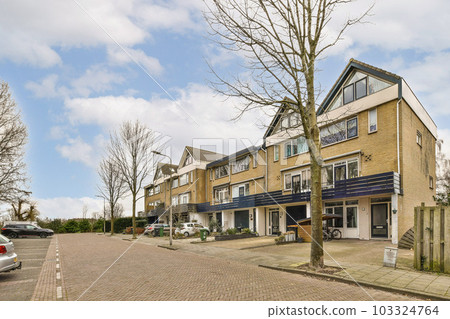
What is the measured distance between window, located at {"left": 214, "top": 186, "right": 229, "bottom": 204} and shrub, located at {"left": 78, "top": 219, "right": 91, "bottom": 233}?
33886mm

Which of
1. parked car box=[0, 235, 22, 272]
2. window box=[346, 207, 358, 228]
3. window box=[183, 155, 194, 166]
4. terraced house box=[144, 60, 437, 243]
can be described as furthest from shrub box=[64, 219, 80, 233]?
parked car box=[0, 235, 22, 272]

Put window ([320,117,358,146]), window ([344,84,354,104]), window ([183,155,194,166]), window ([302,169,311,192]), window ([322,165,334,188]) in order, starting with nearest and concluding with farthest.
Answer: window ([320,117,358,146]) < window ([344,84,354,104]) < window ([322,165,334,188]) < window ([302,169,311,192]) < window ([183,155,194,166])

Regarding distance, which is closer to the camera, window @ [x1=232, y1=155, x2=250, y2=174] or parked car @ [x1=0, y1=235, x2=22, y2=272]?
parked car @ [x1=0, y1=235, x2=22, y2=272]

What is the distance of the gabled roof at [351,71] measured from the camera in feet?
59.5

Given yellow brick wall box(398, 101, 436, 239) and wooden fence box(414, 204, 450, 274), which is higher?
yellow brick wall box(398, 101, 436, 239)

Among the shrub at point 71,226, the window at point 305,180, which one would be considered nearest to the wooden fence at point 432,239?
the window at point 305,180

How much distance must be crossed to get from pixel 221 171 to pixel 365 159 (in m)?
21.2

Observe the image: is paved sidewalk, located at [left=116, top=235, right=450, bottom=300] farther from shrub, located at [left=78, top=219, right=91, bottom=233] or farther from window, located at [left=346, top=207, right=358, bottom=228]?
shrub, located at [left=78, top=219, right=91, bottom=233]

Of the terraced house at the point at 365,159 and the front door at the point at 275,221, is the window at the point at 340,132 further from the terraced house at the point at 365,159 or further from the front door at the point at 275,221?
the front door at the point at 275,221

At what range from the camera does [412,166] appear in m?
18.7

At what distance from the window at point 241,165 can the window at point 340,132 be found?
36.6 ft

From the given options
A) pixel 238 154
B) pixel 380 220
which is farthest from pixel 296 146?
pixel 238 154

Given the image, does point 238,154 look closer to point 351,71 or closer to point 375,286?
point 351,71

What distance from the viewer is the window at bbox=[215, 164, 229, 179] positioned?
36844mm
